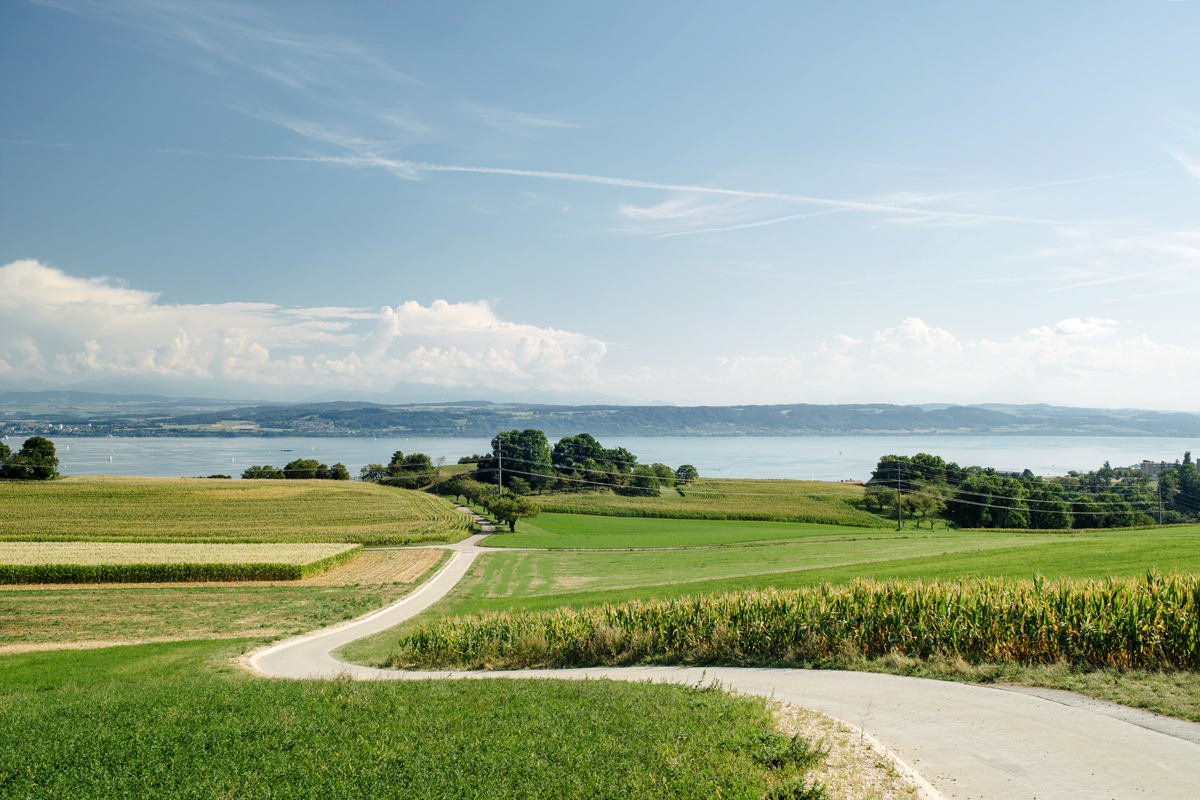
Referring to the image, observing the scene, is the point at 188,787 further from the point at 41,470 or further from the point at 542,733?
the point at 41,470

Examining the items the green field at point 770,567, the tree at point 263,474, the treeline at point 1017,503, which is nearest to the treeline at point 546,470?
the tree at point 263,474

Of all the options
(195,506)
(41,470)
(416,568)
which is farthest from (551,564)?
(41,470)

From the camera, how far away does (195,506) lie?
5506 cm

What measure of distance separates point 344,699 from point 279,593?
22.8 metres

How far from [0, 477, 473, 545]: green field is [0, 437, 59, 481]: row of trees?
4.15 metres

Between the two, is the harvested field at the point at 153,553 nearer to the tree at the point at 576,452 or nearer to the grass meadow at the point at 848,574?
the grass meadow at the point at 848,574

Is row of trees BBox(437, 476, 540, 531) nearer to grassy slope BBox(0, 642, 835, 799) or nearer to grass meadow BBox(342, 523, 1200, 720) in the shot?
grass meadow BBox(342, 523, 1200, 720)

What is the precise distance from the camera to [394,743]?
21.9 feet

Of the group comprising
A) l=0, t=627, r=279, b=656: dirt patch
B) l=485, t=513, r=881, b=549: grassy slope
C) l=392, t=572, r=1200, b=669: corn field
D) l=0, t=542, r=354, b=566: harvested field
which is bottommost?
l=485, t=513, r=881, b=549: grassy slope

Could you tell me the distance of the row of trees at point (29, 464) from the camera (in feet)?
216

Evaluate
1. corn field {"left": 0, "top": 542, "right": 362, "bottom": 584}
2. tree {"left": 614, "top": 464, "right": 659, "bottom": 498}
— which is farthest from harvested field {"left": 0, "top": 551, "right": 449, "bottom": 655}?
tree {"left": 614, "top": 464, "right": 659, "bottom": 498}

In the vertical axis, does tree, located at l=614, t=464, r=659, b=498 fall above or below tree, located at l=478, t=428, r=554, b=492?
below

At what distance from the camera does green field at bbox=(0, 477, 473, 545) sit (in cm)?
4575

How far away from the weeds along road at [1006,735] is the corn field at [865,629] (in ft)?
4.93
